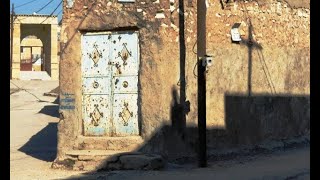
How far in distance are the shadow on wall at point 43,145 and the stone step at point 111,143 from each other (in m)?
1.44

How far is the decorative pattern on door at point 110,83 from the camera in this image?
9.35 meters

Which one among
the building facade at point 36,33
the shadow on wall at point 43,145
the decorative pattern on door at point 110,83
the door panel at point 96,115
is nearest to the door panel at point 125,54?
the decorative pattern on door at point 110,83

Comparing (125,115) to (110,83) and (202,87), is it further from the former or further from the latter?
(202,87)

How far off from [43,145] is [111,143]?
4806 mm

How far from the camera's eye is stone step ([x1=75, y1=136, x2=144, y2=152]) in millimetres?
9094

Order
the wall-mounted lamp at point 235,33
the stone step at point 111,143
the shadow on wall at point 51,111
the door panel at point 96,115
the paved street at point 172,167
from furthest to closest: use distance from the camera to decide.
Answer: the shadow on wall at point 51,111, the wall-mounted lamp at point 235,33, the door panel at point 96,115, the stone step at point 111,143, the paved street at point 172,167

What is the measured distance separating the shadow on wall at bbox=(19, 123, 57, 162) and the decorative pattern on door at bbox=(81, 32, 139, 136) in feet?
5.93

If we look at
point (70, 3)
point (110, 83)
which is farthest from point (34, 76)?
point (110, 83)

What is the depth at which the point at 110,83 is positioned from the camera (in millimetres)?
9492

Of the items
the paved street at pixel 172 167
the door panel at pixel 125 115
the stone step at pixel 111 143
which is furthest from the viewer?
the door panel at pixel 125 115

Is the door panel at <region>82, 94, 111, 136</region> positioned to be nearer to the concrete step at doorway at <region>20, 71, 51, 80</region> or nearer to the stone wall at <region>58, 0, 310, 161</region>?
the stone wall at <region>58, 0, 310, 161</region>

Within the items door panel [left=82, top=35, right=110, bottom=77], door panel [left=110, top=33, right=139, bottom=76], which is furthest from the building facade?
door panel [left=110, top=33, right=139, bottom=76]

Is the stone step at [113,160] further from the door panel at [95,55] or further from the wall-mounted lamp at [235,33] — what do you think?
the wall-mounted lamp at [235,33]
